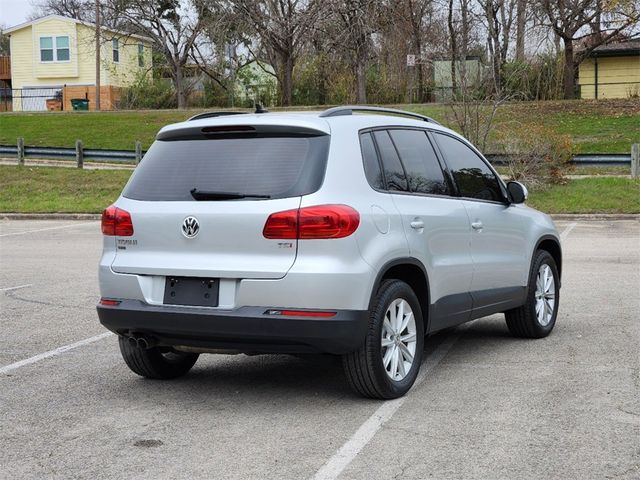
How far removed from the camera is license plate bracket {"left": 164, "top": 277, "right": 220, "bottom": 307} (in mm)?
5680

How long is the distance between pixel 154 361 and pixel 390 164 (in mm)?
2072

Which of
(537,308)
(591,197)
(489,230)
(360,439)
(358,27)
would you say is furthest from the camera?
(358,27)

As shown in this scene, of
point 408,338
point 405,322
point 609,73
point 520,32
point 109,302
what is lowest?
point 408,338

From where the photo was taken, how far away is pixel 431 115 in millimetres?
35562

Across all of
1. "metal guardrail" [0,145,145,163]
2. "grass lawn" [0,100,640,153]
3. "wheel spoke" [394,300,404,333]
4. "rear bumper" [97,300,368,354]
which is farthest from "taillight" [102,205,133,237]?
"metal guardrail" [0,145,145,163]

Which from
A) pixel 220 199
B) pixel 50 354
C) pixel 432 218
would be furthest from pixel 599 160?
pixel 220 199

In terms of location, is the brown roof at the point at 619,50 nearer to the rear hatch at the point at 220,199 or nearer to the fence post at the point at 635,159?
the fence post at the point at 635,159

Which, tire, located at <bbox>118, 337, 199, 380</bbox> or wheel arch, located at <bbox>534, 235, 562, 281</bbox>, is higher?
wheel arch, located at <bbox>534, 235, 562, 281</bbox>

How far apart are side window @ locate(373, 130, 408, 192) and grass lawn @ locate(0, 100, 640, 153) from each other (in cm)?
1909

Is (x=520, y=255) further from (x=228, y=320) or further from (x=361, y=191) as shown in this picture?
(x=228, y=320)

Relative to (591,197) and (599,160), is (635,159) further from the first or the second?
(591,197)

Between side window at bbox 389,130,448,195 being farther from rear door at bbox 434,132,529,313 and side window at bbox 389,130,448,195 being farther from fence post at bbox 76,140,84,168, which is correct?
fence post at bbox 76,140,84,168

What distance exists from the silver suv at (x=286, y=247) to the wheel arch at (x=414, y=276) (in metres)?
0.01

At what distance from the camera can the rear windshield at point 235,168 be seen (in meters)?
5.67
